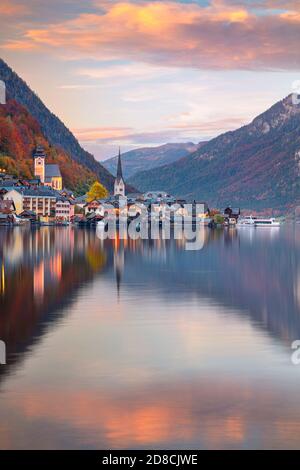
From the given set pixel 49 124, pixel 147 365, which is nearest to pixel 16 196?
pixel 49 124

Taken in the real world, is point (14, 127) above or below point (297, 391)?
above

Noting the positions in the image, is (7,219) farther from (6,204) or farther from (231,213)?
(231,213)

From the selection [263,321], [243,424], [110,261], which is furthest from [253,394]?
[110,261]

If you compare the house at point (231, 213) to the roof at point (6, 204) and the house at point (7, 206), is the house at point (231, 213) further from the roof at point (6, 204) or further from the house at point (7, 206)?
the roof at point (6, 204)

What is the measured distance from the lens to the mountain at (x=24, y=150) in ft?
381

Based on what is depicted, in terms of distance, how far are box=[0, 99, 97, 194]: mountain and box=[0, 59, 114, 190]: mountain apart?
21609 millimetres

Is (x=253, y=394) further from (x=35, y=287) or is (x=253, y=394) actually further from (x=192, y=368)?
(x=35, y=287)

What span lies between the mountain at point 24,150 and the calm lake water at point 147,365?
91.8 metres

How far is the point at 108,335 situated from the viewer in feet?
46.7

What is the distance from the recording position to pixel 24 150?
123562mm

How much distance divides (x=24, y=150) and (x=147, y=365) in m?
114

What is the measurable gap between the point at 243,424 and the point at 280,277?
1730 centimetres

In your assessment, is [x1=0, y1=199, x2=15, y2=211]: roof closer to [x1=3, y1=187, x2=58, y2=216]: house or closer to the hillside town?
the hillside town

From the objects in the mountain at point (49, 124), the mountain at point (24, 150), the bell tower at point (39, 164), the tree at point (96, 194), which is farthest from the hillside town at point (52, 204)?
the mountain at point (49, 124)
